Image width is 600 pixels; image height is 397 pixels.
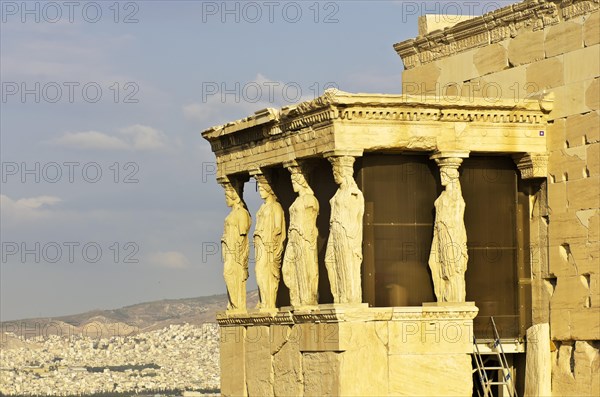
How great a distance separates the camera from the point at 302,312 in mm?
28828

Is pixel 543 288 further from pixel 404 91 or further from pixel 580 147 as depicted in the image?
pixel 404 91

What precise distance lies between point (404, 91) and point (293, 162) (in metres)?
3.86

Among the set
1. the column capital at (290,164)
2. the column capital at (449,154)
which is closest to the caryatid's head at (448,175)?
the column capital at (449,154)

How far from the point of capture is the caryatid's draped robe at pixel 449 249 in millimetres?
28766

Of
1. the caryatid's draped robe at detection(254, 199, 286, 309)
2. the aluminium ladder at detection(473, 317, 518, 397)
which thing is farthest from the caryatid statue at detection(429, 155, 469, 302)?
the caryatid's draped robe at detection(254, 199, 286, 309)

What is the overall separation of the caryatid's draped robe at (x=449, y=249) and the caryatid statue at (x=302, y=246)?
189 cm

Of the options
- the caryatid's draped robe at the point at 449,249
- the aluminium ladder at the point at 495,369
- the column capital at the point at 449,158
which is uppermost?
the column capital at the point at 449,158

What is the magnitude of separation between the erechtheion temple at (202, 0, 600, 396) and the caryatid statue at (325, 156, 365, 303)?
22 mm

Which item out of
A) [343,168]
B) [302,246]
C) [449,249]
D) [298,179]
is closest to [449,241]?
[449,249]

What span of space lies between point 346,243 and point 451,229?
172cm

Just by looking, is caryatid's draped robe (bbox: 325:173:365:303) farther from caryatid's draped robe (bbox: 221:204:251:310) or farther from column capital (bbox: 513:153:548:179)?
caryatid's draped robe (bbox: 221:204:251:310)

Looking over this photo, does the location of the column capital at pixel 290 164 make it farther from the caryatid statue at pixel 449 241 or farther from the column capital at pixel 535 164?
the column capital at pixel 535 164

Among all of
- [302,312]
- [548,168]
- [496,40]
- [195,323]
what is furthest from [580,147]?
[195,323]

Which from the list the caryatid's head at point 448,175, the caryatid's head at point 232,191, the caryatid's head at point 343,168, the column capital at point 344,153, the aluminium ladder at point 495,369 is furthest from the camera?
the caryatid's head at point 232,191
